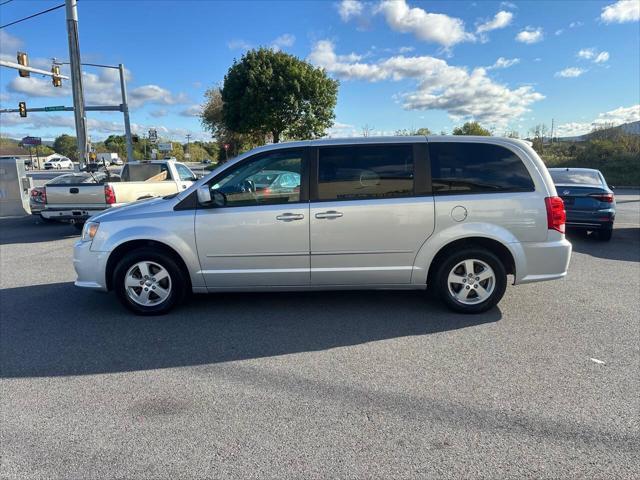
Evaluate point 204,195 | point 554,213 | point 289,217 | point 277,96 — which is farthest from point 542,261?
point 277,96

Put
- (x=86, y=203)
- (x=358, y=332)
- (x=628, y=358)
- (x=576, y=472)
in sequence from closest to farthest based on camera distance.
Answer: (x=576, y=472), (x=628, y=358), (x=358, y=332), (x=86, y=203)

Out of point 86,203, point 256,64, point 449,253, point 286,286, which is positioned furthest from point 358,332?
point 256,64

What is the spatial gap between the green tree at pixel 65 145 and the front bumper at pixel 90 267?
10972cm

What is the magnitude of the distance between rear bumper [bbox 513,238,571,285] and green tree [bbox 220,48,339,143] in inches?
1109

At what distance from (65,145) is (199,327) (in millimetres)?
119951

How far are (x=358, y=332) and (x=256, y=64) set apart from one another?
100 feet

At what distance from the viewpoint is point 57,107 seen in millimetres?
22922

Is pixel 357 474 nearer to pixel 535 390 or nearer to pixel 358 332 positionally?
pixel 535 390

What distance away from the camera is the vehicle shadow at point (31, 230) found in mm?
9969

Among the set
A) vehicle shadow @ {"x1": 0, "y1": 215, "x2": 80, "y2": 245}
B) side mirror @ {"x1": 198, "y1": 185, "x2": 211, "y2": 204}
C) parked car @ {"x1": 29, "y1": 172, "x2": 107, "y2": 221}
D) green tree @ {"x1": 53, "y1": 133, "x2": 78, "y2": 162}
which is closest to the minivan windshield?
side mirror @ {"x1": 198, "y1": 185, "x2": 211, "y2": 204}

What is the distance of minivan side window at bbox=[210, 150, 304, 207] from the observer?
4.48 meters

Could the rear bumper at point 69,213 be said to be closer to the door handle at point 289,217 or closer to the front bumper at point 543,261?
the door handle at point 289,217

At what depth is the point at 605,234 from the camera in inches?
348

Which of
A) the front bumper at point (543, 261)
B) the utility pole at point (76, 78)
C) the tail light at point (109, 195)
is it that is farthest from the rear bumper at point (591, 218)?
the utility pole at point (76, 78)
